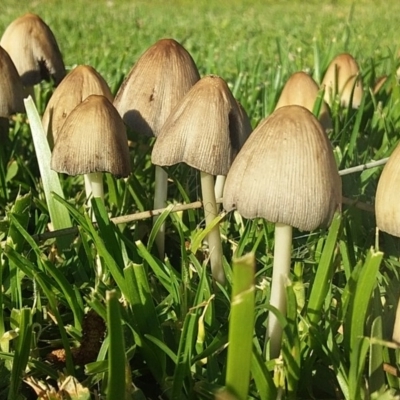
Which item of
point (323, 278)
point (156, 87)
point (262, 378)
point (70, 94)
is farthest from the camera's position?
point (70, 94)

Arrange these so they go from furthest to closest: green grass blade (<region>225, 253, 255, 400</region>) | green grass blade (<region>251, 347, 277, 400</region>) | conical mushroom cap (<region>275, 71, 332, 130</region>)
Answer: conical mushroom cap (<region>275, 71, 332, 130</region>)
green grass blade (<region>251, 347, 277, 400</region>)
green grass blade (<region>225, 253, 255, 400</region>)

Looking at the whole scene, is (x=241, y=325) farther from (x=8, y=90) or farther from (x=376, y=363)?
(x=8, y=90)

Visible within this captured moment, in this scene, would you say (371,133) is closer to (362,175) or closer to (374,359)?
(362,175)

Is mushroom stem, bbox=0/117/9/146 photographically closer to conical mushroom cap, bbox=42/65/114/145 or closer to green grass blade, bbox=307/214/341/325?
conical mushroom cap, bbox=42/65/114/145

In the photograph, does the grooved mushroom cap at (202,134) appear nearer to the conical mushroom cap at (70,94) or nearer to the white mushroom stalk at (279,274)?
the white mushroom stalk at (279,274)

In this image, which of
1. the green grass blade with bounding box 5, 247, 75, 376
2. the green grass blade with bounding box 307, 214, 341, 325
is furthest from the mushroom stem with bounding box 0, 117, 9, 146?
the green grass blade with bounding box 307, 214, 341, 325

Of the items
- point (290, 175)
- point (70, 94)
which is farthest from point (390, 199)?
point (70, 94)
